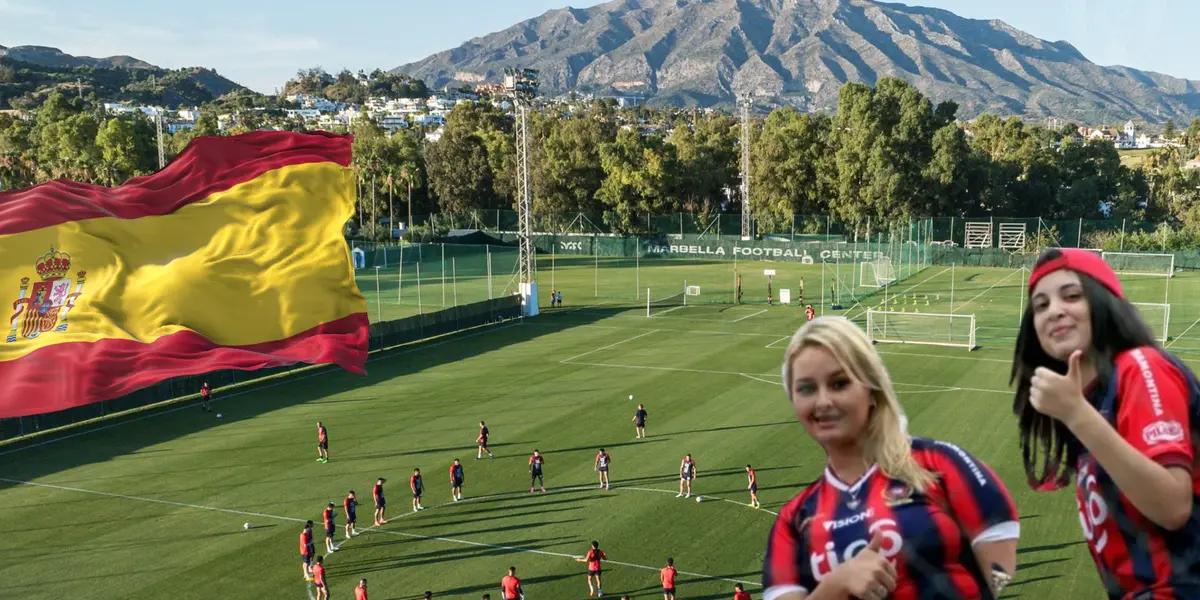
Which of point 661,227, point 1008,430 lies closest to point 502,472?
point 1008,430

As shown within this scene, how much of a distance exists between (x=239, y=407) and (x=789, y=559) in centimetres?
3442

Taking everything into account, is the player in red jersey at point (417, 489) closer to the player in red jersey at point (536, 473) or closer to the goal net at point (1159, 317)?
the player in red jersey at point (536, 473)

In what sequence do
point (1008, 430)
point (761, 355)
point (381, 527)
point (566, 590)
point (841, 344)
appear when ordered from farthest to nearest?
point (761, 355), point (1008, 430), point (381, 527), point (566, 590), point (841, 344)

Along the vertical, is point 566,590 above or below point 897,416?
below

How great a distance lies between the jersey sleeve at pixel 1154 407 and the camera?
9.70 ft

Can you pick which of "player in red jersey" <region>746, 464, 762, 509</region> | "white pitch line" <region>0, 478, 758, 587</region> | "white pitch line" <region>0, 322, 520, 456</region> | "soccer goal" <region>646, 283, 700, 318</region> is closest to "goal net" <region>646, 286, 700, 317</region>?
"soccer goal" <region>646, 283, 700, 318</region>

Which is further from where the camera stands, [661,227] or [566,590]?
[661,227]

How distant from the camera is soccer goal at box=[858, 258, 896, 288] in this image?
6332 centimetres

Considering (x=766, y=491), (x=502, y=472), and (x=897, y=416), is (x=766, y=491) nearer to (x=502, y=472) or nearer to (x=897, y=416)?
(x=502, y=472)

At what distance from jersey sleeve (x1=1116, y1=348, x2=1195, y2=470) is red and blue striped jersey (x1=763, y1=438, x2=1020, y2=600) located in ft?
1.54

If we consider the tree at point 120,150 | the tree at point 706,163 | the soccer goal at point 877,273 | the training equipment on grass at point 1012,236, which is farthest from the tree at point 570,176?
the soccer goal at point 877,273

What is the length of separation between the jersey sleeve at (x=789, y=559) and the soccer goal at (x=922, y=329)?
139 ft

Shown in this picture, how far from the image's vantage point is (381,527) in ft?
76.0

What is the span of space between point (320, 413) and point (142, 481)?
25.1 ft
